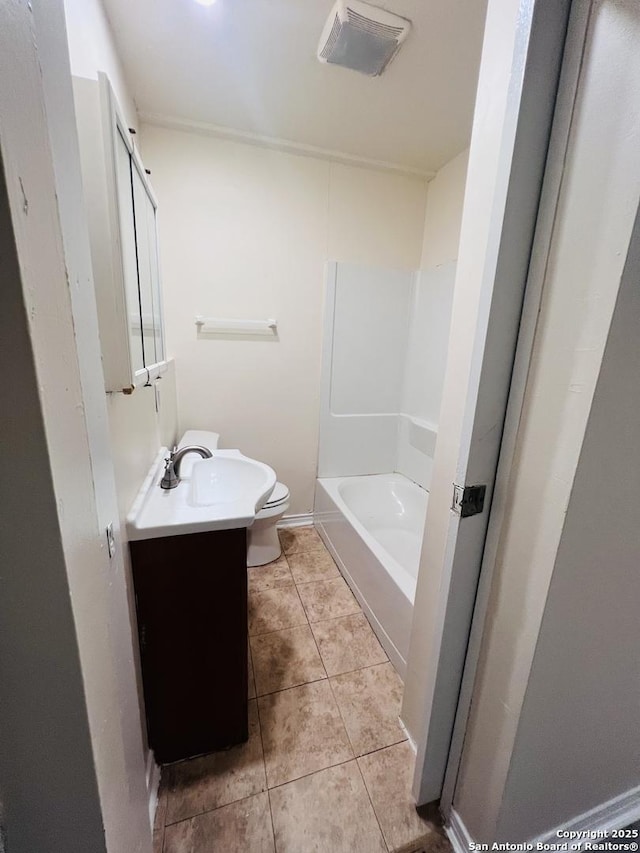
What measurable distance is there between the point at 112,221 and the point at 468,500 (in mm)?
1019

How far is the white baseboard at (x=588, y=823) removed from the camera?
3.02 feet

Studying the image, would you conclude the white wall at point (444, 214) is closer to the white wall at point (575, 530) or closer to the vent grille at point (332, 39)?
the vent grille at point (332, 39)

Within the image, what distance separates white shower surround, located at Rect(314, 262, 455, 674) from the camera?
2.21 meters

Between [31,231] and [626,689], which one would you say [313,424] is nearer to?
[626,689]

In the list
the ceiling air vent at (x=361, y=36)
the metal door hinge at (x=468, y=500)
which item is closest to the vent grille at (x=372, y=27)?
the ceiling air vent at (x=361, y=36)

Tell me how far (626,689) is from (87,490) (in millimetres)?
1356

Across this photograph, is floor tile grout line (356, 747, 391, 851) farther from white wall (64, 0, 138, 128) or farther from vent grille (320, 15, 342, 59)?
vent grille (320, 15, 342, 59)

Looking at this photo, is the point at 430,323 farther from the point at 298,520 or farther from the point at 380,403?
the point at 298,520

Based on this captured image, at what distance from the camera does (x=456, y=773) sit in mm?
956

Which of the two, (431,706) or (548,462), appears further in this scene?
(431,706)

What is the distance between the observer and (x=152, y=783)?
3.37 feet

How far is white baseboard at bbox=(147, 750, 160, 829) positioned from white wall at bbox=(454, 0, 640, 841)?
0.91m

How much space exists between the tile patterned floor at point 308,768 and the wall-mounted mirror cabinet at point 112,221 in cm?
130

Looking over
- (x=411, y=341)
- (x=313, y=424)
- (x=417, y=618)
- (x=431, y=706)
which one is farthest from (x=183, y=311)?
(x=431, y=706)
